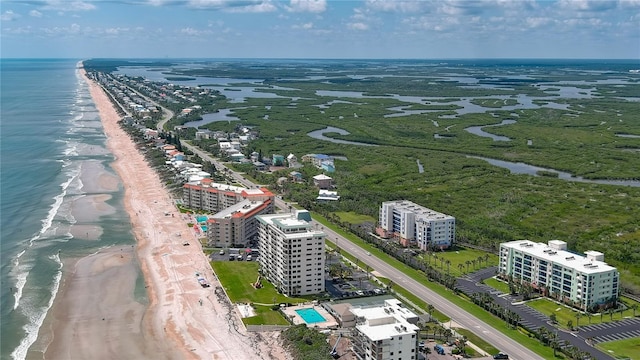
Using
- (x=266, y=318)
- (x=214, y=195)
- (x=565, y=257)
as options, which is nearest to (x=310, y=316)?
(x=266, y=318)

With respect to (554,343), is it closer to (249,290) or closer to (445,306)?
(445,306)

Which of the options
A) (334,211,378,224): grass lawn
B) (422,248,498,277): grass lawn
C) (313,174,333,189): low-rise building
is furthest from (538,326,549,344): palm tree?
(313,174,333,189): low-rise building

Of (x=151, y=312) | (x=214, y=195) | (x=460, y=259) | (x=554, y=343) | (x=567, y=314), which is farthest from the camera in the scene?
(x=214, y=195)

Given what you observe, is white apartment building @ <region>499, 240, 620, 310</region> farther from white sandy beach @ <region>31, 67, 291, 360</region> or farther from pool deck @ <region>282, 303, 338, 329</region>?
white sandy beach @ <region>31, 67, 291, 360</region>

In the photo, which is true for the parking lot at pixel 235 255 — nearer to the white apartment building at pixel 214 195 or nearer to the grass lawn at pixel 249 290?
the grass lawn at pixel 249 290

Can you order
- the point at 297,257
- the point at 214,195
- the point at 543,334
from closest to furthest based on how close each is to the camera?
the point at 543,334 → the point at 297,257 → the point at 214,195

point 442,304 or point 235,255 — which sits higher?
point 235,255

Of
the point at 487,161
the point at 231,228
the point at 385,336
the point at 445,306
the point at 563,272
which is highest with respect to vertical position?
the point at 385,336
